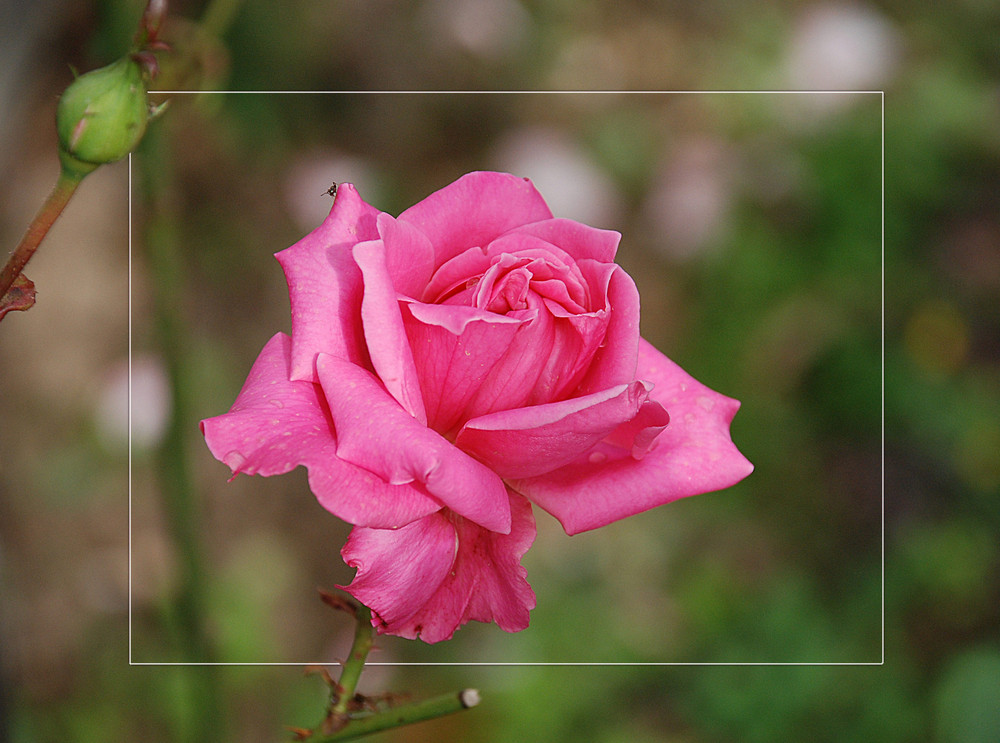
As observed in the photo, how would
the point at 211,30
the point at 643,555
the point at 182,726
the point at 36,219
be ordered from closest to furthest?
the point at 36,219
the point at 211,30
the point at 182,726
the point at 643,555

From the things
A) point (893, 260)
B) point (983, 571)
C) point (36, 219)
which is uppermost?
point (36, 219)

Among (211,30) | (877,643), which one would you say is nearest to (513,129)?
(211,30)

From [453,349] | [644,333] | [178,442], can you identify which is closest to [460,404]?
[453,349]

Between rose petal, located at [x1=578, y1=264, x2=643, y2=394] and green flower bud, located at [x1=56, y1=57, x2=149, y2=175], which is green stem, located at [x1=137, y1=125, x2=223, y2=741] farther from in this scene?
rose petal, located at [x1=578, y1=264, x2=643, y2=394]

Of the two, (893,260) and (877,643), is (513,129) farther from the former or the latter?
(877,643)

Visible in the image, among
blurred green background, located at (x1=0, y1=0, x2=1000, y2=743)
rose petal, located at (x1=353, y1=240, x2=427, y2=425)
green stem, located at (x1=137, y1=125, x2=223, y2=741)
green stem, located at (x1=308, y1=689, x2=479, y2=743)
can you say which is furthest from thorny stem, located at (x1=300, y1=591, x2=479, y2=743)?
blurred green background, located at (x1=0, y1=0, x2=1000, y2=743)
